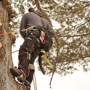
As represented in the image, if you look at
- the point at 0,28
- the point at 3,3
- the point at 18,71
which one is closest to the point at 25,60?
the point at 18,71

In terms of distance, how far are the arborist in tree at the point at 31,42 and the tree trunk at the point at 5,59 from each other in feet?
0.37

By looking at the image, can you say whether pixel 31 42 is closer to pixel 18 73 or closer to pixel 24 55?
pixel 24 55

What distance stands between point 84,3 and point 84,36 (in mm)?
1015

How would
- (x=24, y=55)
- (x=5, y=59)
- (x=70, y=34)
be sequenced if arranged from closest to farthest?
(x=5, y=59) → (x=24, y=55) → (x=70, y=34)

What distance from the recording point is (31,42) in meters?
2.60

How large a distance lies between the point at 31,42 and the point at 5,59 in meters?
0.47

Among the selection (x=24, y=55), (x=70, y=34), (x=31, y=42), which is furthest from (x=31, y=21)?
(x=70, y=34)

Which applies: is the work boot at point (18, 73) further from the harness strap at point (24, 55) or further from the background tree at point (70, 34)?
the background tree at point (70, 34)

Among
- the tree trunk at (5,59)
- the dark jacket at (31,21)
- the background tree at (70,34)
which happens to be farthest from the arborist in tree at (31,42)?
the background tree at (70,34)

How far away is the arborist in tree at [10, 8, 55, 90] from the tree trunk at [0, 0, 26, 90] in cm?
11

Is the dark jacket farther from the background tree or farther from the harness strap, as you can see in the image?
the background tree

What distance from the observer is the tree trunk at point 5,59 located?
2.09 meters

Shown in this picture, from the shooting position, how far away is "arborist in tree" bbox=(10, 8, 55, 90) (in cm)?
250

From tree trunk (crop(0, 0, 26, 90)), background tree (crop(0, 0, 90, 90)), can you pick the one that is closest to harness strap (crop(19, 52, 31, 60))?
tree trunk (crop(0, 0, 26, 90))
